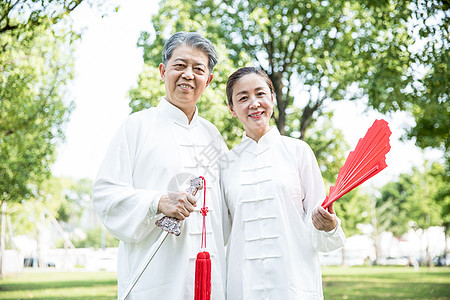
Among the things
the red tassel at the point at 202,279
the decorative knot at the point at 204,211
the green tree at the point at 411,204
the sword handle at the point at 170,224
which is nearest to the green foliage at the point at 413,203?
the green tree at the point at 411,204

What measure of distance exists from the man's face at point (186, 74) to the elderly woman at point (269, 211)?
0.87 feet

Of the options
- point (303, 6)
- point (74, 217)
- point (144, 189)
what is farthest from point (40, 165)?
point (74, 217)

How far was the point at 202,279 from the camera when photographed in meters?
2.52

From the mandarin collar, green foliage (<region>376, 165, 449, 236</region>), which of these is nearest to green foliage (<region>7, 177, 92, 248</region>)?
the mandarin collar

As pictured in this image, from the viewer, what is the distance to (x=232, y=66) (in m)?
12.6

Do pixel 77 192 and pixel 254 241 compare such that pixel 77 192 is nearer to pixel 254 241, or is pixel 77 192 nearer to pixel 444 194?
pixel 444 194

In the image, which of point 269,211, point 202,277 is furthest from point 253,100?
point 202,277

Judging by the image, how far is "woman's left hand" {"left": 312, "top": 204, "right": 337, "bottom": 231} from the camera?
253 cm

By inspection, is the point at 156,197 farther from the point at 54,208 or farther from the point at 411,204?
the point at 411,204

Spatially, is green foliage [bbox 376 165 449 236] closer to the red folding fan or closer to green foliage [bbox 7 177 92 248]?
the red folding fan

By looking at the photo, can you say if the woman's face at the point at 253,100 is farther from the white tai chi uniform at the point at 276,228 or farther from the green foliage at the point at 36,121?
the green foliage at the point at 36,121

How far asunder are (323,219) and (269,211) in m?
0.38

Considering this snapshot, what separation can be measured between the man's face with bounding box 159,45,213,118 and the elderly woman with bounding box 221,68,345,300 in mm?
264

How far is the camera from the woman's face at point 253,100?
9.75ft
